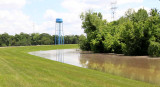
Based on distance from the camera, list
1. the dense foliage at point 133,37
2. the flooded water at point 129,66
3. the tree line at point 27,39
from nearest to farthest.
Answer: the flooded water at point 129,66 → the dense foliage at point 133,37 → the tree line at point 27,39

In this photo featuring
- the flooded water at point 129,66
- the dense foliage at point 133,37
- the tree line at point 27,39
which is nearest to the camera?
the flooded water at point 129,66

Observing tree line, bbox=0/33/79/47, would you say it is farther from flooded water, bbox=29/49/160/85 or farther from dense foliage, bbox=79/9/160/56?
flooded water, bbox=29/49/160/85

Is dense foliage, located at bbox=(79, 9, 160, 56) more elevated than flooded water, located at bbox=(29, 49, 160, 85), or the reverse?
dense foliage, located at bbox=(79, 9, 160, 56)

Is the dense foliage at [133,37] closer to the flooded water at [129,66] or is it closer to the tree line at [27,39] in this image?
the flooded water at [129,66]

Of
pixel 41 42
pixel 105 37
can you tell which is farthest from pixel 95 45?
pixel 41 42

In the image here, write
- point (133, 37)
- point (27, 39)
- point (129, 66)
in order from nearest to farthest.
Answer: point (129, 66), point (133, 37), point (27, 39)

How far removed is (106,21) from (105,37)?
10.2 meters

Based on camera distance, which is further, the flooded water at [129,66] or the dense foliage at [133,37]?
the dense foliage at [133,37]

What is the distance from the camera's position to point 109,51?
→ 46.8 metres

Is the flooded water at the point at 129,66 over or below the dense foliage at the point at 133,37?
below

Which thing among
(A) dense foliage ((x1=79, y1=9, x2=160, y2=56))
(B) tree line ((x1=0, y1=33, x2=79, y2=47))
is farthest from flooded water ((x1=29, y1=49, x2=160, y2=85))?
(B) tree line ((x1=0, y1=33, x2=79, y2=47))

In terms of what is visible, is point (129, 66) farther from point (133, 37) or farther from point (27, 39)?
point (27, 39)

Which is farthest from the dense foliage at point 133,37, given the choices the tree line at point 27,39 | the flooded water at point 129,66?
the tree line at point 27,39

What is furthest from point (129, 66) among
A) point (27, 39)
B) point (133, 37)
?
point (27, 39)
